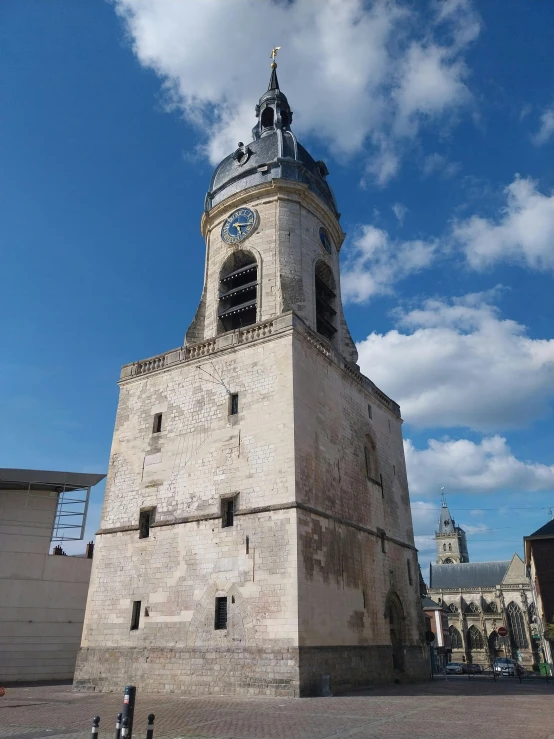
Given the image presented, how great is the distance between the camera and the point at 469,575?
2820 inches

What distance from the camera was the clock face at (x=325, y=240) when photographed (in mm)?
23094

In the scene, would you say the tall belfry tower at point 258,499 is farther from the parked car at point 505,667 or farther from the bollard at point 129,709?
the parked car at point 505,667

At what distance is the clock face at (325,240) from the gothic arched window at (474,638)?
2378 inches

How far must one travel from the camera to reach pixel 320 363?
18.2 metres

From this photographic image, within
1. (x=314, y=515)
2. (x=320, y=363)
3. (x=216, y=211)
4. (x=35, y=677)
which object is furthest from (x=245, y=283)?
(x=35, y=677)

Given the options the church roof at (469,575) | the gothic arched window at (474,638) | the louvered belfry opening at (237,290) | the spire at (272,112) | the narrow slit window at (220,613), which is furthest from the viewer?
the church roof at (469,575)

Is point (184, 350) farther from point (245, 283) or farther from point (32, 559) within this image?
point (32, 559)

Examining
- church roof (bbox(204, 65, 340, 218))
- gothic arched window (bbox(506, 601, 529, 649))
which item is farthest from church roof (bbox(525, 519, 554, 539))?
gothic arched window (bbox(506, 601, 529, 649))

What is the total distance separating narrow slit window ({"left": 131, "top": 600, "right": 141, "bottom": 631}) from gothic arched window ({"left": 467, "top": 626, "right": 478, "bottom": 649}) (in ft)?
204

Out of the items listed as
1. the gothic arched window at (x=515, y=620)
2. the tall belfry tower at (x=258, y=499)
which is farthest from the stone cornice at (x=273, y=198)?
the gothic arched window at (x=515, y=620)

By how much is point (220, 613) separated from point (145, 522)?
4160 millimetres

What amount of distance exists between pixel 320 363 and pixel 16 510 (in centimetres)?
1314

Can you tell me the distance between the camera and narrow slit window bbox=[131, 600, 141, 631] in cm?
1586

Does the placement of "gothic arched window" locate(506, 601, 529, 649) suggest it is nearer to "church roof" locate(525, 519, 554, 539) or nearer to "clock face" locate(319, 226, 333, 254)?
"church roof" locate(525, 519, 554, 539)
